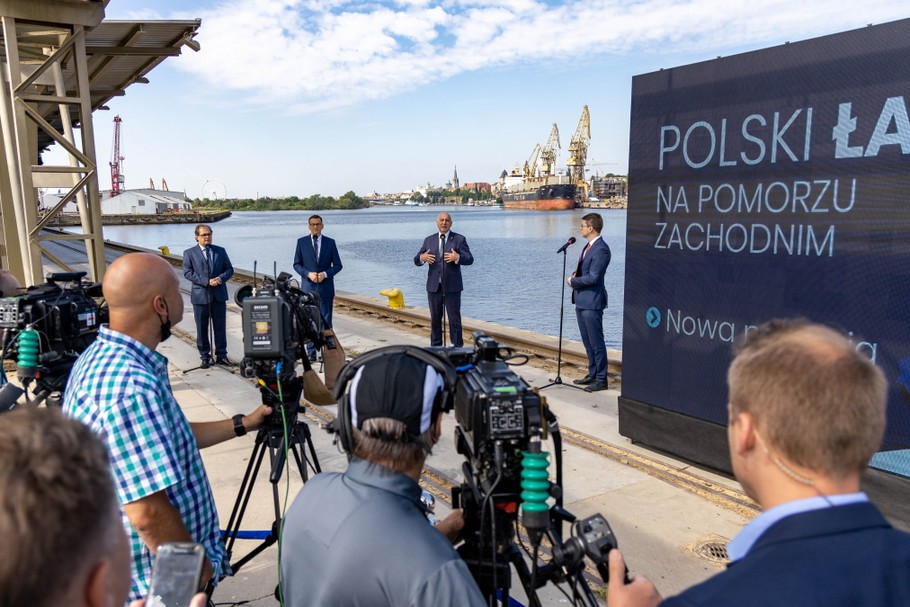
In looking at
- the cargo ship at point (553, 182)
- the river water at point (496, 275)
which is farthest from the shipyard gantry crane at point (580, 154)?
the river water at point (496, 275)

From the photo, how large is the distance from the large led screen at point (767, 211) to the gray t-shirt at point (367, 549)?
344cm

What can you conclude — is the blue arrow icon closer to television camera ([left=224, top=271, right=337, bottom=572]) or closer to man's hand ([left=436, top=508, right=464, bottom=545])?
television camera ([left=224, top=271, right=337, bottom=572])

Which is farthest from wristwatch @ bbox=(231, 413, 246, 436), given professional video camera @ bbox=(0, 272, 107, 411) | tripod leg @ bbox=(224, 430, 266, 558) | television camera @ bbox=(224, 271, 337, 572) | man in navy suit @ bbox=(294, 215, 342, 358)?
man in navy suit @ bbox=(294, 215, 342, 358)

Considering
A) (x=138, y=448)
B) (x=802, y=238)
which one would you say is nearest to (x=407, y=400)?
(x=138, y=448)

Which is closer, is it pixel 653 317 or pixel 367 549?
pixel 367 549

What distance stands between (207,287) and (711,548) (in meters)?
6.72

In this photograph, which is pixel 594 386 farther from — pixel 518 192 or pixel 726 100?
pixel 518 192

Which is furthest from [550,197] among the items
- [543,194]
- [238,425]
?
[238,425]

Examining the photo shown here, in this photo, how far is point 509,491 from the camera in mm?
1866

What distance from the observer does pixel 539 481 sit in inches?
70.2

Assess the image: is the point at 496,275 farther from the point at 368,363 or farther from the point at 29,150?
the point at 368,363

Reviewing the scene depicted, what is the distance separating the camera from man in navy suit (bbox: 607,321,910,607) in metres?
1.13

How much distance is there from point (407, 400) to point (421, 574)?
43 centimetres

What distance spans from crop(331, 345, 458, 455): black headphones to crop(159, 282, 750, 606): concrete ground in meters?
0.32
